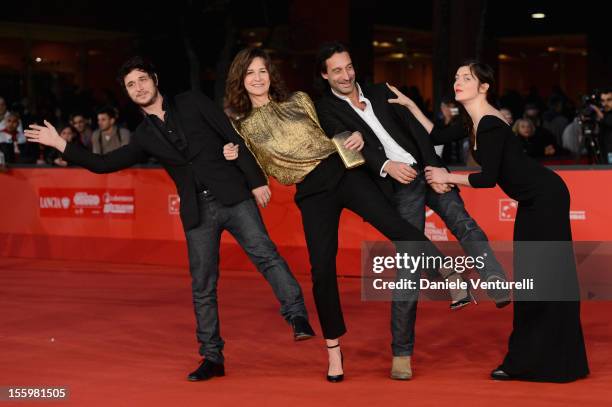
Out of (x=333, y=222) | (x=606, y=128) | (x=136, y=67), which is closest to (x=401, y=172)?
(x=333, y=222)

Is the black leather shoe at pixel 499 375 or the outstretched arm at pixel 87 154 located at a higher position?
the outstretched arm at pixel 87 154

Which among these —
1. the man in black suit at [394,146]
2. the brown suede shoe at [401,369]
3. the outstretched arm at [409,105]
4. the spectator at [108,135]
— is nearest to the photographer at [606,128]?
the spectator at [108,135]

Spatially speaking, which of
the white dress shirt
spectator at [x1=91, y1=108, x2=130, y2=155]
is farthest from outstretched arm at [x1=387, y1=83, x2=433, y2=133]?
spectator at [x1=91, y1=108, x2=130, y2=155]

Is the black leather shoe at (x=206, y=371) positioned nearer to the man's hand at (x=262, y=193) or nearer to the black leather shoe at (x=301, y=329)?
the black leather shoe at (x=301, y=329)

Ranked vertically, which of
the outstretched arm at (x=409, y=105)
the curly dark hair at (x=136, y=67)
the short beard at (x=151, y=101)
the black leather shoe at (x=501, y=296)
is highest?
the curly dark hair at (x=136, y=67)

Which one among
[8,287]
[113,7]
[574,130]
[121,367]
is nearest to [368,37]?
[113,7]

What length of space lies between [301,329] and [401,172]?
3.46ft

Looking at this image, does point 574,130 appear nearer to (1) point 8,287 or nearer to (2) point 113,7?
(1) point 8,287

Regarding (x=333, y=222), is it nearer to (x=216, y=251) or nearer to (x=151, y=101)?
(x=216, y=251)

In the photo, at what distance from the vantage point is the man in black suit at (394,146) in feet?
20.5

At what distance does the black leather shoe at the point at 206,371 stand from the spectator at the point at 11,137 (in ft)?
29.4

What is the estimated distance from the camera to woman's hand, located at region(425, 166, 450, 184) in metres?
6.23

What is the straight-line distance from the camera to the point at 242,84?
633cm

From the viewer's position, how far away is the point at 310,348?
24.3 feet
